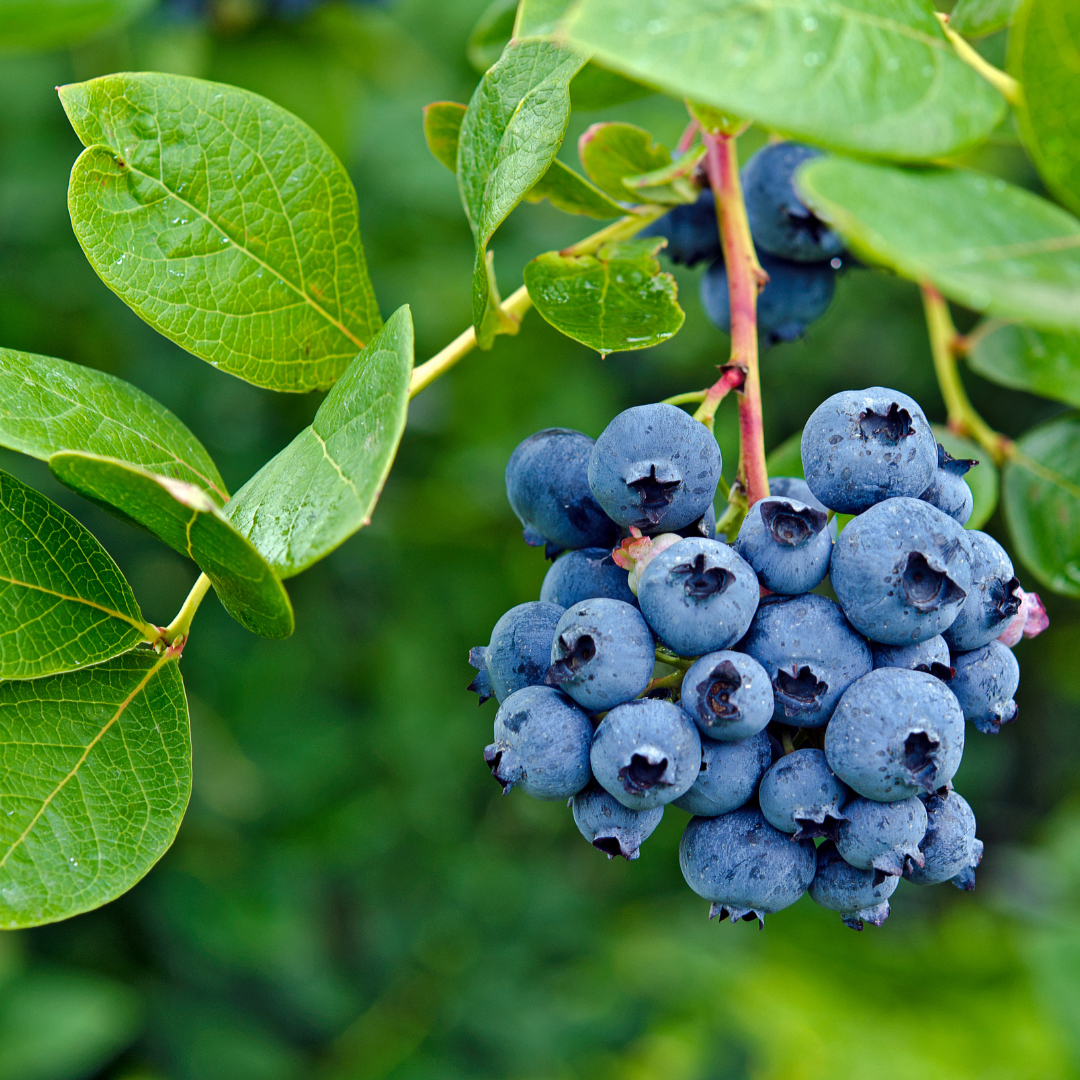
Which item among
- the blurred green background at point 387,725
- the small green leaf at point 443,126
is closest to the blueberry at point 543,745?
the small green leaf at point 443,126

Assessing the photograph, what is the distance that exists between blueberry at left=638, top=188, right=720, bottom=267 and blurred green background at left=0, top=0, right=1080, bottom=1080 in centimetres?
100

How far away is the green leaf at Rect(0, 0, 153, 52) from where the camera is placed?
1.45 meters

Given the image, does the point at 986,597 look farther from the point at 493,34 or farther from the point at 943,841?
the point at 493,34

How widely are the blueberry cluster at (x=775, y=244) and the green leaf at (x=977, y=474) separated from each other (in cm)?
27

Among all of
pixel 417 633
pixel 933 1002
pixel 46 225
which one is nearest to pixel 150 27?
pixel 46 225

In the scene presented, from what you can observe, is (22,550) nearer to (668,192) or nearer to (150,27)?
(668,192)

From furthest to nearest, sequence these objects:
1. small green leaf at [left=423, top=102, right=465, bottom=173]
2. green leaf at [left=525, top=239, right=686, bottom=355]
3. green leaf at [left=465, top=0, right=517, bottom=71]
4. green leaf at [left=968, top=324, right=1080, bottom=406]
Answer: green leaf at [left=465, top=0, right=517, bottom=71] → green leaf at [left=968, top=324, right=1080, bottom=406] → small green leaf at [left=423, top=102, right=465, bottom=173] → green leaf at [left=525, top=239, right=686, bottom=355]

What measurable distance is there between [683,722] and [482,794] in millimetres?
2194

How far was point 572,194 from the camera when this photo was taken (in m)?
0.99

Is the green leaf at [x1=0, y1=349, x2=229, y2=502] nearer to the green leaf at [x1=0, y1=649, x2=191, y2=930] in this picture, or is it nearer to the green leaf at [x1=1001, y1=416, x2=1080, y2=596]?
the green leaf at [x1=0, y1=649, x2=191, y2=930]

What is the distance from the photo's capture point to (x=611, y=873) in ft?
10.3

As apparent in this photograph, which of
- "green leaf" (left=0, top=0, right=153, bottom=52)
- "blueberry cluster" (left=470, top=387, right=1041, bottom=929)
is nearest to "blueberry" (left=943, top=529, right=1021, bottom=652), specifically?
"blueberry cluster" (left=470, top=387, right=1041, bottom=929)

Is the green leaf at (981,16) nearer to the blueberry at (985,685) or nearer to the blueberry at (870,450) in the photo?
the blueberry at (870,450)

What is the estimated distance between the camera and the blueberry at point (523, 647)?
833 millimetres
